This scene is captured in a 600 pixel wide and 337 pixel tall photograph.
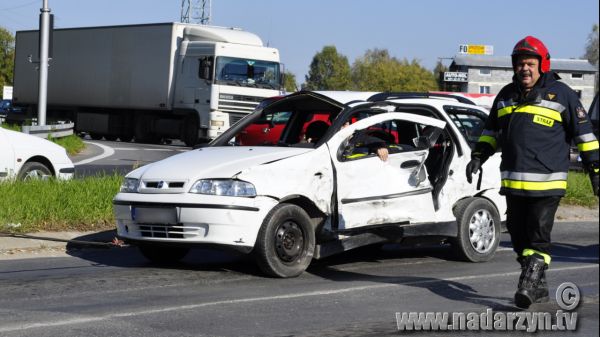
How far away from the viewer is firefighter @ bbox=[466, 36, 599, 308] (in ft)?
23.7

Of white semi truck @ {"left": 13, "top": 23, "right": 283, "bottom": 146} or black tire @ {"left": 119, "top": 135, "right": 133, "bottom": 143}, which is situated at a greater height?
white semi truck @ {"left": 13, "top": 23, "right": 283, "bottom": 146}

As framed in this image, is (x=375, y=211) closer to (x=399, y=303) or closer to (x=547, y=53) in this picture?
(x=399, y=303)

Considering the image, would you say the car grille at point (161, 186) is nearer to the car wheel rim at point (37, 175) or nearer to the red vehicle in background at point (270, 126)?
the red vehicle in background at point (270, 126)

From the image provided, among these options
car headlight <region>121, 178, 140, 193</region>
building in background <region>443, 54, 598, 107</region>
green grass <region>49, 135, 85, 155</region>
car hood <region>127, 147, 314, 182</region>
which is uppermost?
building in background <region>443, 54, 598, 107</region>

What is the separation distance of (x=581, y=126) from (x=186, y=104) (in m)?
27.3

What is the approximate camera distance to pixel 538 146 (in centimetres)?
727

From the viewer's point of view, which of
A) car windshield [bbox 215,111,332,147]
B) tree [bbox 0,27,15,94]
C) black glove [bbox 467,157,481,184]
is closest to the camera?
black glove [bbox 467,157,481,184]

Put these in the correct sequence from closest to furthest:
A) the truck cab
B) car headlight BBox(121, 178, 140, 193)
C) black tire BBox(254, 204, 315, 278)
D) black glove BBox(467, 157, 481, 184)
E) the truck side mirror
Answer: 1. black glove BBox(467, 157, 481, 184)
2. black tire BBox(254, 204, 315, 278)
3. car headlight BBox(121, 178, 140, 193)
4. the truck side mirror
5. the truck cab

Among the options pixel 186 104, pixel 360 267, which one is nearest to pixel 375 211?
pixel 360 267

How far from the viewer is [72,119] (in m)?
41.9

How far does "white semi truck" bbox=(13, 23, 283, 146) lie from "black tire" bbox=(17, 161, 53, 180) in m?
17.5

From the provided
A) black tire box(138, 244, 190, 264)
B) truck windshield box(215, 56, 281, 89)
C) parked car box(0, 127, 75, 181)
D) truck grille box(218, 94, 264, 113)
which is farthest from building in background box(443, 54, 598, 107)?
black tire box(138, 244, 190, 264)

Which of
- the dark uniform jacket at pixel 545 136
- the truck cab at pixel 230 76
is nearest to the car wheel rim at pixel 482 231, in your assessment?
the dark uniform jacket at pixel 545 136

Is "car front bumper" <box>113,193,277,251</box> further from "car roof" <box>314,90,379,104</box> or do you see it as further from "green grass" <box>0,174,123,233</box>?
"green grass" <box>0,174,123,233</box>
